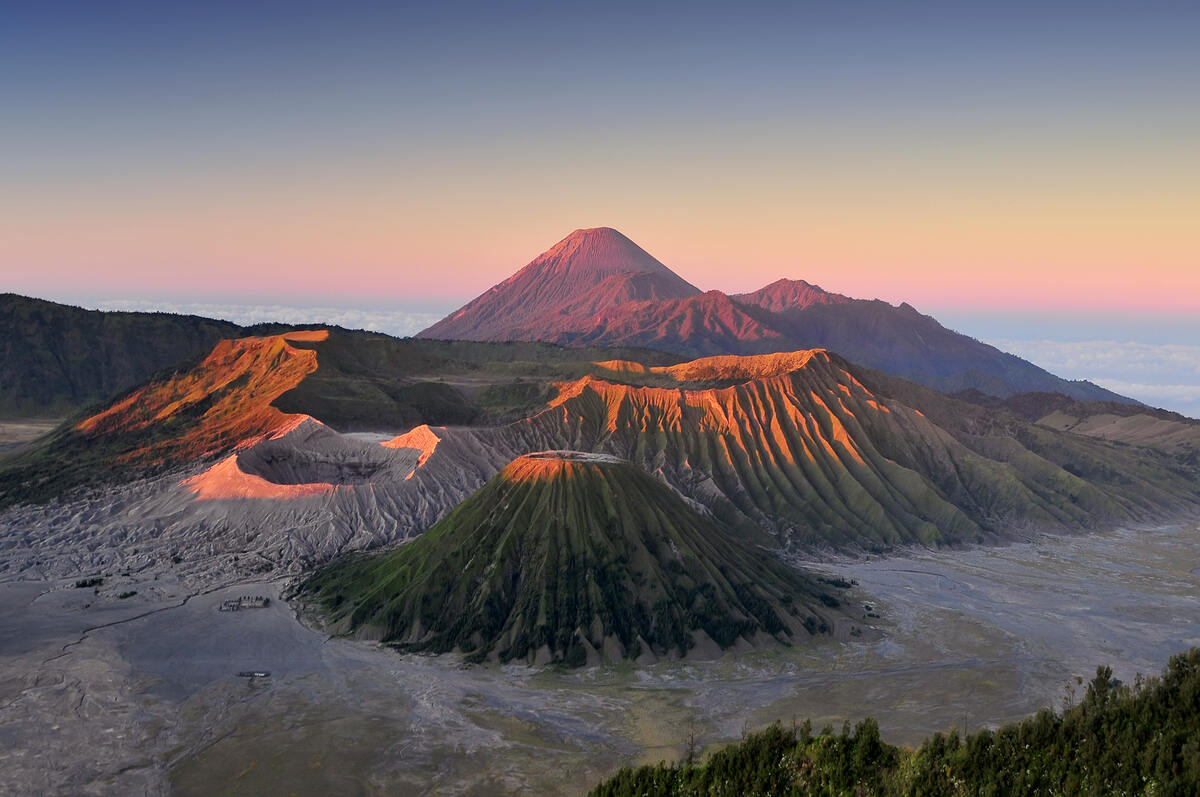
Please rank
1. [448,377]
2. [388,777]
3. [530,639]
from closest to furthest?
[388,777], [530,639], [448,377]

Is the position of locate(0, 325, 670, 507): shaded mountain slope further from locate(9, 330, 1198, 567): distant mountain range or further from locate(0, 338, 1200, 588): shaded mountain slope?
locate(0, 338, 1200, 588): shaded mountain slope

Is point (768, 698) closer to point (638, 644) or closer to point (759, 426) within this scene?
point (638, 644)

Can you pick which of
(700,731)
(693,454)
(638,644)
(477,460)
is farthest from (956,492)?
(700,731)

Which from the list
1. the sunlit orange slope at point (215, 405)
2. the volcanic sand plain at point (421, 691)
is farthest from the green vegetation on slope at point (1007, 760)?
the sunlit orange slope at point (215, 405)

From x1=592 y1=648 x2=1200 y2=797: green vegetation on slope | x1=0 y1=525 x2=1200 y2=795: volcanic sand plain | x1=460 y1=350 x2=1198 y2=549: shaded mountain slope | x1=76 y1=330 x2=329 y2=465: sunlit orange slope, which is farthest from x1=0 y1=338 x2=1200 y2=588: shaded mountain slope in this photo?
x1=592 y1=648 x2=1200 y2=797: green vegetation on slope

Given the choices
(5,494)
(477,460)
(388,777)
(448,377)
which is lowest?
(388,777)

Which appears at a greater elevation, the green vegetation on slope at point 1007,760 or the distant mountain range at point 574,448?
the distant mountain range at point 574,448

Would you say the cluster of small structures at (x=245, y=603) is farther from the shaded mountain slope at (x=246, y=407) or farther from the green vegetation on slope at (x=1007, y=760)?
the green vegetation on slope at (x=1007, y=760)

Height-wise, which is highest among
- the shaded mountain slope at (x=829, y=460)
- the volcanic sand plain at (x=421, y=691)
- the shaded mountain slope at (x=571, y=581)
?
the shaded mountain slope at (x=829, y=460)
